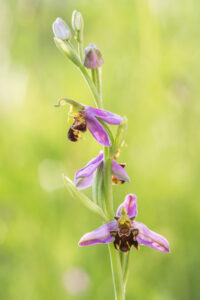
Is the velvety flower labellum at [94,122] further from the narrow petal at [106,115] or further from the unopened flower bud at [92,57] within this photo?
the unopened flower bud at [92,57]

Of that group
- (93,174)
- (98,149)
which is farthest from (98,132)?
(98,149)

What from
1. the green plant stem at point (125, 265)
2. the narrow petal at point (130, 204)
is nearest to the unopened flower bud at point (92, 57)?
the narrow petal at point (130, 204)

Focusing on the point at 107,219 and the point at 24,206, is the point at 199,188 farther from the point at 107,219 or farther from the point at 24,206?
the point at 107,219

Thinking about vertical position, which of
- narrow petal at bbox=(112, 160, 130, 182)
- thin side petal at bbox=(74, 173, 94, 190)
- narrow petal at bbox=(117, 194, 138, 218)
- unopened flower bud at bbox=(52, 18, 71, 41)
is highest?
unopened flower bud at bbox=(52, 18, 71, 41)

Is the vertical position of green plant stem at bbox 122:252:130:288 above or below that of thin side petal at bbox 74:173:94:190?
below

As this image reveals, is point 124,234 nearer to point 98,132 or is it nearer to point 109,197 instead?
point 109,197

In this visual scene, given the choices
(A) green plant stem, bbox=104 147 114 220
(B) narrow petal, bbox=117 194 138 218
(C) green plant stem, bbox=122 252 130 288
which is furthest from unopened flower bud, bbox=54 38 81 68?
(C) green plant stem, bbox=122 252 130 288

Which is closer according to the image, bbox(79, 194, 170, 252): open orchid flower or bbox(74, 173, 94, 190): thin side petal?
bbox(79, 194, 170, 252): open orchid flower

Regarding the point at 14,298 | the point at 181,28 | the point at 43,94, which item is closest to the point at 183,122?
the point at 181,28

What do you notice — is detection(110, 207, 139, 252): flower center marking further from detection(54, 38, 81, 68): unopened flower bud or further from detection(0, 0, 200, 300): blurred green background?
detection(0, 0, 200, 300): blurred green background
